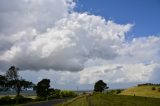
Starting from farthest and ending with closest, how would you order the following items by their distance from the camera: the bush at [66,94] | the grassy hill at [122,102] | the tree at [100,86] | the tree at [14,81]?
the tree at [100,86] → the bush at [66,94] → the tree at [14,81] → the grassy hill at [122,102]

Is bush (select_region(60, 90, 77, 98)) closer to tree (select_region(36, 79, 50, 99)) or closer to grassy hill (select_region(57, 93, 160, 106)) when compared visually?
tree (select_region(36, 79, 50, 99))

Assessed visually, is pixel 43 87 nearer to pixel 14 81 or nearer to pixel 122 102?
pixel 14 81

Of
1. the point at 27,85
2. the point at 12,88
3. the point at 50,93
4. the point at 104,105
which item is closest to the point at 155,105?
the point at 104,105

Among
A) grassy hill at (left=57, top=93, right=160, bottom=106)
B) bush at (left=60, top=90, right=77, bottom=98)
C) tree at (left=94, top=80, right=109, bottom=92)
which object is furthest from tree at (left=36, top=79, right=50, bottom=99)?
grassy hill at (left=57, top=93, right=160, bottom=106)

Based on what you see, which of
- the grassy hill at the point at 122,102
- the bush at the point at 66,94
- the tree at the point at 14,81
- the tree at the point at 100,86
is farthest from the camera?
the tree at the point at 100,86

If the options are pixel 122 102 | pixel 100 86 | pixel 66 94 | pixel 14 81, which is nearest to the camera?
pixel 122 102

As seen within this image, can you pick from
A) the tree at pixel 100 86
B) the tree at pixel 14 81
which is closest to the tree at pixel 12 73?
the tree at pixel 14 81

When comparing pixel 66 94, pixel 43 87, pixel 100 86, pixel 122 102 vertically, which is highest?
pixel 100 86

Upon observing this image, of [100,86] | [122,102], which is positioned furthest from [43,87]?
[122,102]

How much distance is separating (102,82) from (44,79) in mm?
30630

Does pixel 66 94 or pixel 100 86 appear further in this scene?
pixel 100 86

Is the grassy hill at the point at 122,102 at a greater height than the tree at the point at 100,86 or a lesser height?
lesser

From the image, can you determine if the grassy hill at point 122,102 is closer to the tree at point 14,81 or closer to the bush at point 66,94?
the tree at point 14,81

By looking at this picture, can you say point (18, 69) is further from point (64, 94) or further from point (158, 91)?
point (64, 94)
